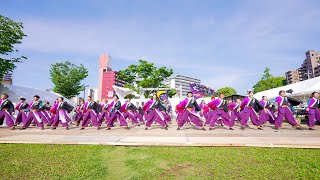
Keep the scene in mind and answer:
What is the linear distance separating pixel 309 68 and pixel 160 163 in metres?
118

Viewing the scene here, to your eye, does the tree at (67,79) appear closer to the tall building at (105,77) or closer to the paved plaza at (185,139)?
the paved plaza at (185,139)

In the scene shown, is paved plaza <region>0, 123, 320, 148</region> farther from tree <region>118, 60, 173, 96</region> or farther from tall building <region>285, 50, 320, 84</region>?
tall building <region>285, 50, 320, 84</region>

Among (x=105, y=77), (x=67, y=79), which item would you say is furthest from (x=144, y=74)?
(x=105, y=77)

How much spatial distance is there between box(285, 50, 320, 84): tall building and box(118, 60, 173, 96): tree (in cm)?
7801

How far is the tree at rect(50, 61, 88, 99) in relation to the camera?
3009 cm

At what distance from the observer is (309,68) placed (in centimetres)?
9412

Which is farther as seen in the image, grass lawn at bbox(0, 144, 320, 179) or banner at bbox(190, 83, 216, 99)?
banner at bbox(190, 83, 216, 99)

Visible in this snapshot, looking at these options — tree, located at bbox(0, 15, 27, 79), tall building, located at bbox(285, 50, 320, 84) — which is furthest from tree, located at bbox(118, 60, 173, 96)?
tall building, located at bbox(285, 50, 320, 84)

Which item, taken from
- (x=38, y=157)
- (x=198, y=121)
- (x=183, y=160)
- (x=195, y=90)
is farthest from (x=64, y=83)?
(x=183, y=160)

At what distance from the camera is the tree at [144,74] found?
34656mm

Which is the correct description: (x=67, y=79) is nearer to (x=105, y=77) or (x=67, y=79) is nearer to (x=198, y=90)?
(x=198, y=90)

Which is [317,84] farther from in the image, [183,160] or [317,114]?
[183,160]

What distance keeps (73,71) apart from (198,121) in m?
26.9

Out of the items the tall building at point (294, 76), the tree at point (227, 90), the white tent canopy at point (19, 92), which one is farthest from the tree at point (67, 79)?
the tall building at point (294, 76)
